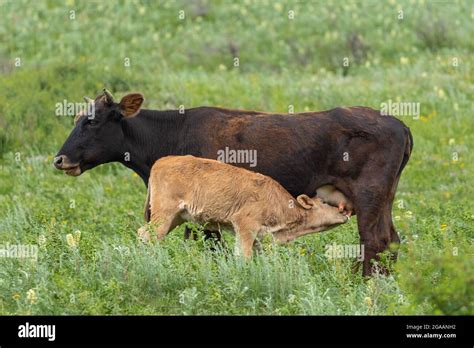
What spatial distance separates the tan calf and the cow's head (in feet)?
4.00

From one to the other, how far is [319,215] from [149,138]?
2.38m

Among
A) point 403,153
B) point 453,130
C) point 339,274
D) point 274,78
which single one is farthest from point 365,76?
point 339,274

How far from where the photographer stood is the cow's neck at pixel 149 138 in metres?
13.1

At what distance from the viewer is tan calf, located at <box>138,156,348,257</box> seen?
11711 millimetres

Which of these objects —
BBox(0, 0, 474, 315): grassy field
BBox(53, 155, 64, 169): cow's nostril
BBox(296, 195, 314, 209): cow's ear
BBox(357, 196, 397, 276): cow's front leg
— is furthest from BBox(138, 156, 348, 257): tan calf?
BBox(53, 155, 64, 169): cow's nostril

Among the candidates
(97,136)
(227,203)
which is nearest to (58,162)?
(97,136)

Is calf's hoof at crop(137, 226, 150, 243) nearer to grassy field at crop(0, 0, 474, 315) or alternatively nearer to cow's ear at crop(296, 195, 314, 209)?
grassy field at crop(0, 0, 474, 315)

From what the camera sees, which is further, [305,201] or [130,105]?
[130,105]

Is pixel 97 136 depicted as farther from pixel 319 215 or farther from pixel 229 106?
pixel 229 106

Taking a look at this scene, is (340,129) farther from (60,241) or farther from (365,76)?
(365,76)

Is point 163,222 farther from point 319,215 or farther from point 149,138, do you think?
point 149,138

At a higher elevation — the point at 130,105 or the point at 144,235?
the point at 130,105

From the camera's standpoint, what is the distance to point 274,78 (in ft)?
81.9

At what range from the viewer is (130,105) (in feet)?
43.2
